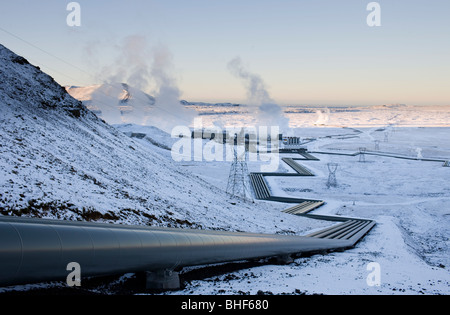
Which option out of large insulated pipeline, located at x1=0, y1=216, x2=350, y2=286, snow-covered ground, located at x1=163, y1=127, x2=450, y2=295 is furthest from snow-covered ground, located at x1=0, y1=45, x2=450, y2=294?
large insulated pipeline, located at x1=0, y1=216, x2=350, y2=286

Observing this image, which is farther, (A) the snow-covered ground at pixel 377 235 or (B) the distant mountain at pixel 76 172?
(B) the distant mountain at pixel 76 172

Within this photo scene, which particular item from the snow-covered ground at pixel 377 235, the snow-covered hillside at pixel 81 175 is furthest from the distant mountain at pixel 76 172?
the snow-covered ground at pixel 377 235

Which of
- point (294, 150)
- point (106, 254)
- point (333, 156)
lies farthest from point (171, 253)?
point (294, 150)

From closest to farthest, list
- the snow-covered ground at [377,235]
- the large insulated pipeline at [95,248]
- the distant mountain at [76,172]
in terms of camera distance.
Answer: the large insulated pipeline at [95,248] → the snow-covered ground at [377,235] → the distant mountain at [76,172]

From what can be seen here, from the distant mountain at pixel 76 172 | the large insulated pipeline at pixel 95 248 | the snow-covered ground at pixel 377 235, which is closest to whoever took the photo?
the large insulated pipeline at pixel 95 248

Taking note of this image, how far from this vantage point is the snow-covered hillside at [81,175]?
61.1 feet

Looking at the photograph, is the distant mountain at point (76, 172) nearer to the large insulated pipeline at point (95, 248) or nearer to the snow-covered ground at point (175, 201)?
the snow-covered ground at point (175, 201)

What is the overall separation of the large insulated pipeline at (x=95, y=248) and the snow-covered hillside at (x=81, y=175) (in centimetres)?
576

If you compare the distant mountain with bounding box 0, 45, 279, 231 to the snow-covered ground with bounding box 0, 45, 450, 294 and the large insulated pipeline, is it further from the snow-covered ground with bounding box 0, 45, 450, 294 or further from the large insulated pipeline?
the large insulated pipeline

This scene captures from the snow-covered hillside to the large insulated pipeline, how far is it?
227 inches

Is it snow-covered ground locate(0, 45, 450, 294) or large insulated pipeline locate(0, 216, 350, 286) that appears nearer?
large insulated pipeline locate(0, 216, 350, 286)

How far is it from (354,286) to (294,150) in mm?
99297

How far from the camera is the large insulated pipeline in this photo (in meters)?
9.71

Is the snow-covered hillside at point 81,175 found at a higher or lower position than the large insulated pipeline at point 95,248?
higher
